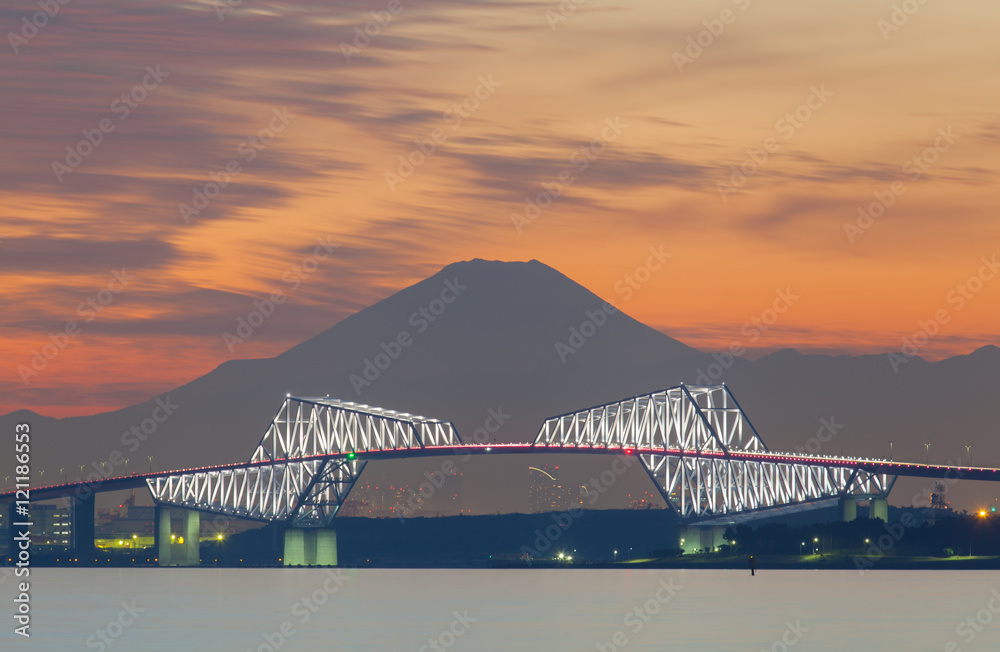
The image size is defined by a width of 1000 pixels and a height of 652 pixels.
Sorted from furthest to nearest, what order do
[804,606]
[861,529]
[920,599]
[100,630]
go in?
[861,529]
[920,599]
[804,606]
[100,630]

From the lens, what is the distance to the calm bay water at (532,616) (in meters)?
69.5

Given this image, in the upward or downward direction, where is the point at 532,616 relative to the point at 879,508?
downward

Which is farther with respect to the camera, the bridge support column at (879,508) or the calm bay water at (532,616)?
the bridge support column at (879,508)

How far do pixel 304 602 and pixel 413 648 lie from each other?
131 ft

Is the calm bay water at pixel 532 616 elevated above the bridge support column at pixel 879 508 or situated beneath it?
situated beneath

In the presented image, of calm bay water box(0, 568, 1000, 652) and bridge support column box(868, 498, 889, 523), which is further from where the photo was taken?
bridge support column box(868, 498, 889, 523)

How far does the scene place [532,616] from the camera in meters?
88.6

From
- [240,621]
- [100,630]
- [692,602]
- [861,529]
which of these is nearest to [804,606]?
[692,602]

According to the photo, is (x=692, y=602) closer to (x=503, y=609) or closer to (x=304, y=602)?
(x=503, y=609)

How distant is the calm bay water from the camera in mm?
69500

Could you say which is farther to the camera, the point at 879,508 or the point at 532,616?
the point at 879,508

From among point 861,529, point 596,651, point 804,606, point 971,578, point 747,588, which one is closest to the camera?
point 596,651

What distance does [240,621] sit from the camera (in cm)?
8525

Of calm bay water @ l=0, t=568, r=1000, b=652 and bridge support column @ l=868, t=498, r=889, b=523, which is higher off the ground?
bridge support column @ l=868, t=498, r=889, b=523
